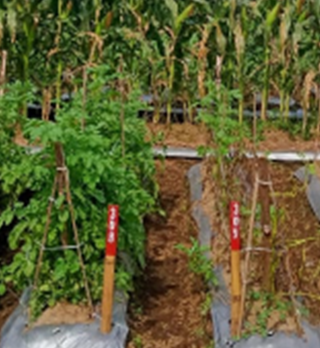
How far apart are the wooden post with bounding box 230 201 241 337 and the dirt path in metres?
0.37

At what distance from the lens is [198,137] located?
7.82 meters

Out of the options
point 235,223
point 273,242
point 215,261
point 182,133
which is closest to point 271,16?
point 182,133

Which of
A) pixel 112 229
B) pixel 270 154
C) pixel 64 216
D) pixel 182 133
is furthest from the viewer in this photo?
pixel 182 133

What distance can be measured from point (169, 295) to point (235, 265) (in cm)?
99

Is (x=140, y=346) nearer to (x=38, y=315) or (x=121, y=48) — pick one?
(x=38, y=315)

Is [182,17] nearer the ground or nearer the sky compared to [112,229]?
nearer the sky

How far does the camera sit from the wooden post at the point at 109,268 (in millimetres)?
3932

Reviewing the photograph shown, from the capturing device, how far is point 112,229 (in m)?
3.94

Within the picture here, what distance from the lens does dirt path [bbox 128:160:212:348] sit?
14.8 ft

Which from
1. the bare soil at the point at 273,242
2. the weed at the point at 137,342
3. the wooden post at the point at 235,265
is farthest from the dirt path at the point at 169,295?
the wooden post at the point at 235,265

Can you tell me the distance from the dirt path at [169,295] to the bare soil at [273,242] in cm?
23

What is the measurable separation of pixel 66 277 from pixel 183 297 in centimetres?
100

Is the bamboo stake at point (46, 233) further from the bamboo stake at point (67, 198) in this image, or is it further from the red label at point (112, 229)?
the red label at point (112, 229)

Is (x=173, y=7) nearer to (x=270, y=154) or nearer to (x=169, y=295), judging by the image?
(x=270, y=154)
